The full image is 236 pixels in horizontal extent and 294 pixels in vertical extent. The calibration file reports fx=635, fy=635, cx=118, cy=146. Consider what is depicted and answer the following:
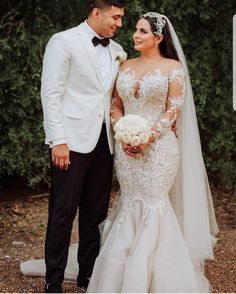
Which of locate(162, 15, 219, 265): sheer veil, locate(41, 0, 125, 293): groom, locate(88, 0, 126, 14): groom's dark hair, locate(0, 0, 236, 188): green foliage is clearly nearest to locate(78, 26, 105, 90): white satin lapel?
locate(41, 0, 125, 293): groom

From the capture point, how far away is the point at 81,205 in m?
4.79

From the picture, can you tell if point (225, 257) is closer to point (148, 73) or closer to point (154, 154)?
point (154, 154)

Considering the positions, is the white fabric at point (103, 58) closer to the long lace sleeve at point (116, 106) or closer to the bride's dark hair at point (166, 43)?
the long lace sleeve at point (116, 106)

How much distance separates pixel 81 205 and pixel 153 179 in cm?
63

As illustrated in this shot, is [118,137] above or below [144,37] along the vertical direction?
below

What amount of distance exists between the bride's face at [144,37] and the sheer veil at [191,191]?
1.24ft

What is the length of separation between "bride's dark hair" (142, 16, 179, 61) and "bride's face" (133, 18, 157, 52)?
29 mm

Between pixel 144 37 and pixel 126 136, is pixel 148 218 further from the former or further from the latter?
pixel 144 37

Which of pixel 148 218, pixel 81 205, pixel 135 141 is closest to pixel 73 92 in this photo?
pixel 135 141

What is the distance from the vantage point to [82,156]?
445 cm

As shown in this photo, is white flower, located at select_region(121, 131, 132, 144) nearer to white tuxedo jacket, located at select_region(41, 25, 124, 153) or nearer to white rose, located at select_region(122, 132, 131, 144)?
white rose, located at select_region(122, 132, 131, 144)

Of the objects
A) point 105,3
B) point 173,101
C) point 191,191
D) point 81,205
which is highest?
point 105,3

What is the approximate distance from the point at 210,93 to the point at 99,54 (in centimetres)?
309

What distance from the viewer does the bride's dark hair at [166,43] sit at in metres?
4.46
